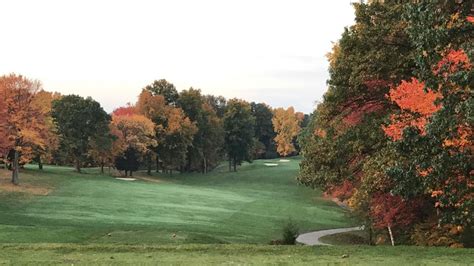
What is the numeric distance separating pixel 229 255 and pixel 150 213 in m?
30.1

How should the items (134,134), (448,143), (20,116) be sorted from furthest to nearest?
(134,134) < (20,116) < (448,143)

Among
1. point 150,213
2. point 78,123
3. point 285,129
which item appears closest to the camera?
point 150,213

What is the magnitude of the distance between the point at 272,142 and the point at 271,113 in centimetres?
805

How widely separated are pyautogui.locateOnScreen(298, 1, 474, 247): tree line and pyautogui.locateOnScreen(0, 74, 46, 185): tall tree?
36121 mm

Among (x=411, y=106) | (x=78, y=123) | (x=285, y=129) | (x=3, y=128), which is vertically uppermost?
(x=285, y=129)

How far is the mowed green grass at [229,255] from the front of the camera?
1380cm

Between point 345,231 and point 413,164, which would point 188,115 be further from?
point 413,164

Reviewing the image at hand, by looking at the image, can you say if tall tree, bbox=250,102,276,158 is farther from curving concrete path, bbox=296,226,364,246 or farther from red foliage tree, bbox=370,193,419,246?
red foliage tree, bbox=370,193,419,246

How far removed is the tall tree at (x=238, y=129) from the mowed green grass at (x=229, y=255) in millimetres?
84515

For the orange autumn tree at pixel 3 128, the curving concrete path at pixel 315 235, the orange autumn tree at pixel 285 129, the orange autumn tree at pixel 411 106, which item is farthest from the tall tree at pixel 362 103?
the orange autumn tree at pixel 285 129

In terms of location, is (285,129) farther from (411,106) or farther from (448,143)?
(448,143)

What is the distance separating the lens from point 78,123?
76812 mm

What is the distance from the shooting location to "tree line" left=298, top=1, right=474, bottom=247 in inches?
542

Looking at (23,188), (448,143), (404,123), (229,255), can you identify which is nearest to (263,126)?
(23,188)
